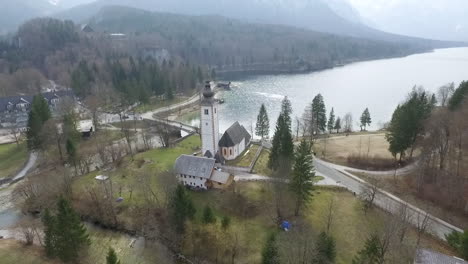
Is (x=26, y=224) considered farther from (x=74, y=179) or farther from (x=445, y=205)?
(x=445, y=205)

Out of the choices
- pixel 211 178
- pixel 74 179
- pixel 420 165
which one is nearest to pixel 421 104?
pixel 420 165

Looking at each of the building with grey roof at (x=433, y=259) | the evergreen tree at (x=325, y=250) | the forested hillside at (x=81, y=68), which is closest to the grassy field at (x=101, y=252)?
the evergreen tree at (x=325, y=250)

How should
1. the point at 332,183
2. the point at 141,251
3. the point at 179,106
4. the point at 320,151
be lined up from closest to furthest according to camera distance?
the point at 141,251 < the point at 332,183 < the point at 320,151 < the point at 179,106

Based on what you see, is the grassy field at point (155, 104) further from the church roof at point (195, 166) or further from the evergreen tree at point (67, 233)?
the evergreen tree at point (67, 233)

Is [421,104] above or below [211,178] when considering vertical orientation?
above

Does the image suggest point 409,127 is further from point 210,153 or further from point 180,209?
point 180,209

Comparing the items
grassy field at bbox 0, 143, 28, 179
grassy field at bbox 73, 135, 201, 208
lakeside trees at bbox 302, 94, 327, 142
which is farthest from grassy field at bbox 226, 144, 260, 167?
grassy field at bbox 0, 143, 28, 179

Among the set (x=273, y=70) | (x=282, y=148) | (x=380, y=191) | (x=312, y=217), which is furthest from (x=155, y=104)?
(x=273, y=70)
